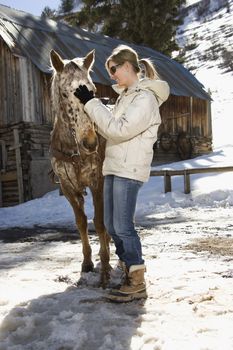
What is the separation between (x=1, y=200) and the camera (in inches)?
650

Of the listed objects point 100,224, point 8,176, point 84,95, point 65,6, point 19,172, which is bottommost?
point 8,176

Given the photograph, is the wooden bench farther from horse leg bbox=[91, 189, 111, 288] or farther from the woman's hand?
the woman's hand

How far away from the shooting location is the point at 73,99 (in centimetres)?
400

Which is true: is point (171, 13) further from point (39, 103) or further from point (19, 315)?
point (19, 315)

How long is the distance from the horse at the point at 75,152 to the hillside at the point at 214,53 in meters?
27.2

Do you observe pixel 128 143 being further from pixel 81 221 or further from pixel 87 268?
pixel 87 268

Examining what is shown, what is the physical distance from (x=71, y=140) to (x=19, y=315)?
1.77 metres

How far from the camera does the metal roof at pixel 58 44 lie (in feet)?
51.9

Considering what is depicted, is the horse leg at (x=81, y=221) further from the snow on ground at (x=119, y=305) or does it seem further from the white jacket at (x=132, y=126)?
the white jacket at (x=132, y=126)

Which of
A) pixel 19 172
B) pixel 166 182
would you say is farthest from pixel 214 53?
pixel 166 182

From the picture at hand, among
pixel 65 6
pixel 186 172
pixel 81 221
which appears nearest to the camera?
pixel 81 221

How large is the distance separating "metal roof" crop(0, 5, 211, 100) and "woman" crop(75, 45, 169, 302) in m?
10.7

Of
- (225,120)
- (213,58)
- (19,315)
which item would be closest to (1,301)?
(19,315)

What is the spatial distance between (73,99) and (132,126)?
88 centimetres
